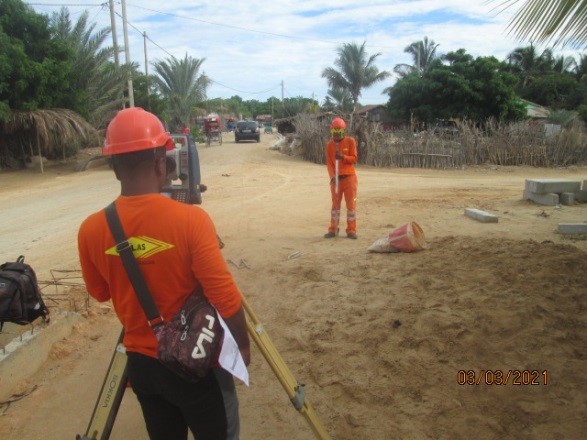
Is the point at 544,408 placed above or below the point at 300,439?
above

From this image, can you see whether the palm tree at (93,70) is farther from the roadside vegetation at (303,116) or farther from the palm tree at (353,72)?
the palm tree at (353,72)

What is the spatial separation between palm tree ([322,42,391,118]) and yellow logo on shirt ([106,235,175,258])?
41395mm

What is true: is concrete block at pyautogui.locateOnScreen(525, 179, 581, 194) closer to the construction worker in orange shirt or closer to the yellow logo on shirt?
the construction worker in orange shirt

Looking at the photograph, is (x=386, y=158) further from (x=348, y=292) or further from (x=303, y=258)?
(x=348, y=292)

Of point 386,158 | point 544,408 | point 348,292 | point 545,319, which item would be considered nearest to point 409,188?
point 386,158

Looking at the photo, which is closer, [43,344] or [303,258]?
[43,344]

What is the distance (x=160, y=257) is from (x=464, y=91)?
25908mm

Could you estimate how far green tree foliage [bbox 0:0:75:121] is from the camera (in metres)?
14.1

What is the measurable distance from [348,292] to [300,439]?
2052 mm

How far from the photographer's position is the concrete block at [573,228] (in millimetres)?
6523

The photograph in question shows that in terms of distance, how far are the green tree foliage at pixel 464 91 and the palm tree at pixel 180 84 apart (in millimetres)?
15055

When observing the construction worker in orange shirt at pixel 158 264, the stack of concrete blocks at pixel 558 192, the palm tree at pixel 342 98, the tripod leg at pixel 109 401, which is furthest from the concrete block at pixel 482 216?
the palm tree at pixel 342 98

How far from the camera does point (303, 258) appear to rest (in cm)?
604
